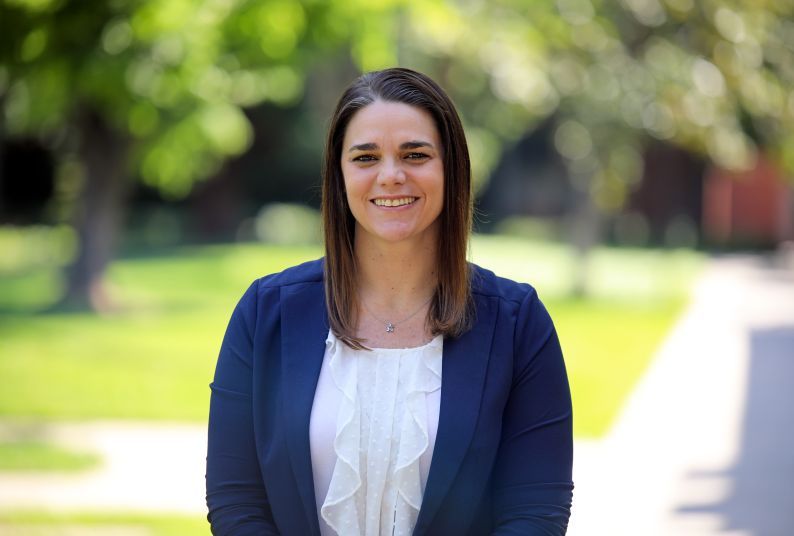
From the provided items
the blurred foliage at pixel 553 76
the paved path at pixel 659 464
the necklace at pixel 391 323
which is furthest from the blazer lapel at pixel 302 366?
the blurred foliage at pixel 553 76

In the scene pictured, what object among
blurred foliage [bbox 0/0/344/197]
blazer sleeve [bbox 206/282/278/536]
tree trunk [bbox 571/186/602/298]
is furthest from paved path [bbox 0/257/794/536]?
tree trunk [bbox 571/186/602/298]

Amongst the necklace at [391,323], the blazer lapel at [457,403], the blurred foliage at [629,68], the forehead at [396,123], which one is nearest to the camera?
the blazer lapel at [457,403]

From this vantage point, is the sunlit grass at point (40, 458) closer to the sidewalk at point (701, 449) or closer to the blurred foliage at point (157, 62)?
the blurred foliage at point (157, 62)

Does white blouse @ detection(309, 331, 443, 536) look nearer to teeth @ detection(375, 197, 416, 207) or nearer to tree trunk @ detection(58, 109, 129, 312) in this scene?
teeth @ detection(375, 197, 416, 207)

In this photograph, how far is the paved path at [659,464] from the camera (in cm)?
618

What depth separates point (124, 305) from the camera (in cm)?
1565

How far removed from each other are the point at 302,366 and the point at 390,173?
1.57 feet

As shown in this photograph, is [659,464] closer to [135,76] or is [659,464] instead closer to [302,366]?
[302,366]

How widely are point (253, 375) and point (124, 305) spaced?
13.7 meters

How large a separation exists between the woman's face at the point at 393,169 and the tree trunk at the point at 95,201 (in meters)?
13.3

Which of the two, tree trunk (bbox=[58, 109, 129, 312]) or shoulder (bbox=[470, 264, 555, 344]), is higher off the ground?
tree trunk (bbox=[58, 109, 129, 312])

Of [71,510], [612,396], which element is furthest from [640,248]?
[71,510]

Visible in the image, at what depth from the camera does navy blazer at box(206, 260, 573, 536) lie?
2.39 m

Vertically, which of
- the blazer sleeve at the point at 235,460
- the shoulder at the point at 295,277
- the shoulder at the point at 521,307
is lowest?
the blazer sleeve at the point at 235,460
